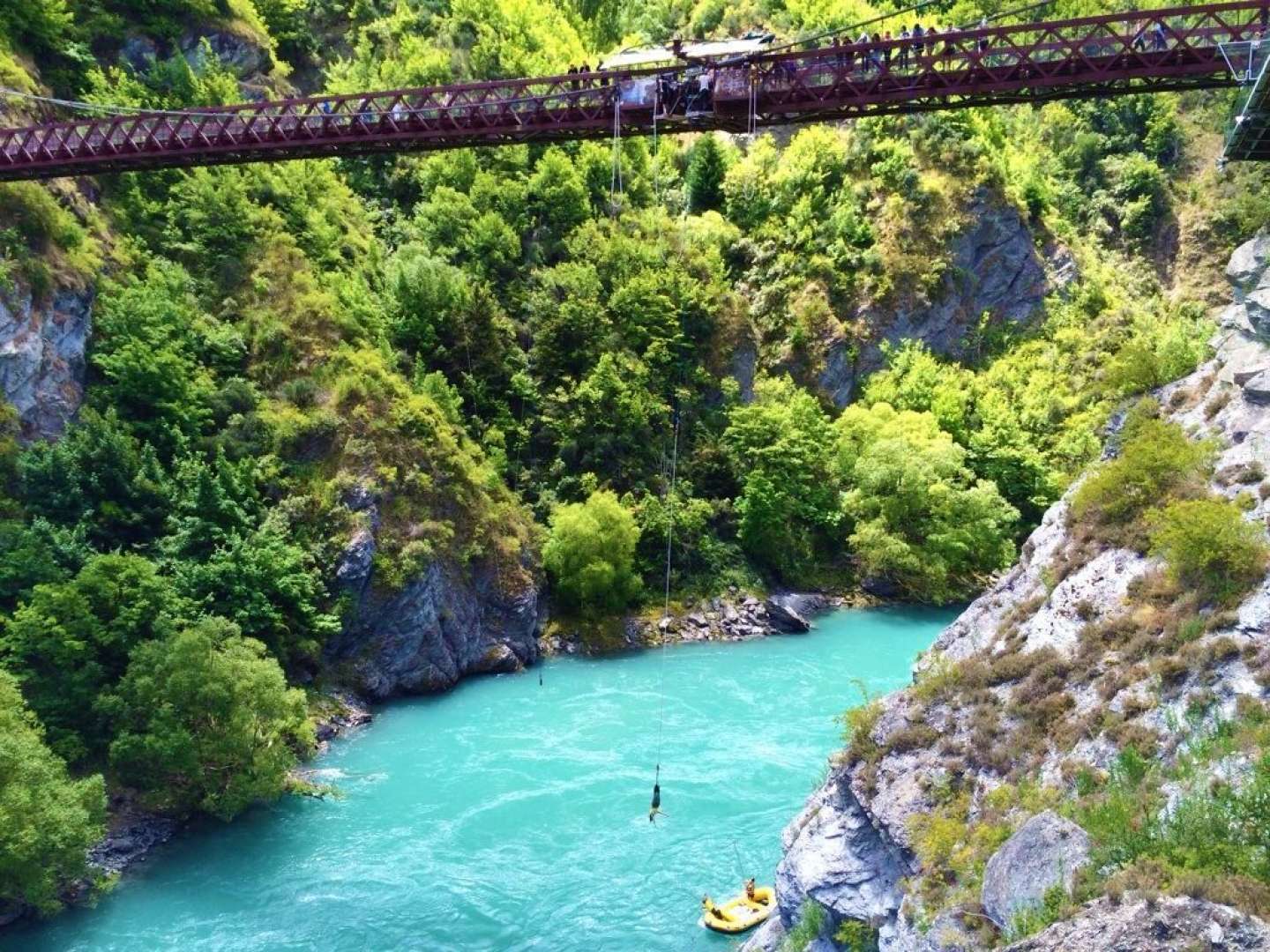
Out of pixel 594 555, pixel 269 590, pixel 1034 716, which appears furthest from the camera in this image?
pixel 594 555

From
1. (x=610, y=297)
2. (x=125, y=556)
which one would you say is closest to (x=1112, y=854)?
(x=125, y=556)

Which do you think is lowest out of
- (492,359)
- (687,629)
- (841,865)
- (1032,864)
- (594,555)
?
(687,629)

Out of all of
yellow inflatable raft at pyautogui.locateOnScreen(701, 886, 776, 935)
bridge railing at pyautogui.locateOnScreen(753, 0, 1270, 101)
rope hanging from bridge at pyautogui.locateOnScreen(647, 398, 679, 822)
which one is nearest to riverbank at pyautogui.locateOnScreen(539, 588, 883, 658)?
rope hanging from bridge at pyautogui.locateOnScreen(647, 398, 679, 822)

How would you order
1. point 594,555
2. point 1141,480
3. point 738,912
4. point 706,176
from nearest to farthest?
1. point 1141,480
2. point 738,912
3. point 594,555
4. point 706,176

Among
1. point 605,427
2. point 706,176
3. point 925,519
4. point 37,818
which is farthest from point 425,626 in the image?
point 706,176

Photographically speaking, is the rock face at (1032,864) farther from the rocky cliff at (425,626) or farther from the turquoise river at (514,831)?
the rocky cliff at (425,626)

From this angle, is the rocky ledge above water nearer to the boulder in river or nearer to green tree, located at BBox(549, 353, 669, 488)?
the boulder in river

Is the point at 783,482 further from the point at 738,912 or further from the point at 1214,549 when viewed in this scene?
the point at 1214,549
